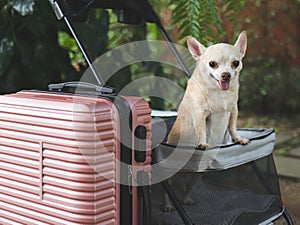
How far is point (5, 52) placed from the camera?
6.41 feet

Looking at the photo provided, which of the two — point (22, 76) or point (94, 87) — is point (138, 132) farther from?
point (22, 76)

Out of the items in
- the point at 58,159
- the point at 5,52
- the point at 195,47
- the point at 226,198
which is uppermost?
the point at 195,47

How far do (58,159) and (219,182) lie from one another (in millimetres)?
416

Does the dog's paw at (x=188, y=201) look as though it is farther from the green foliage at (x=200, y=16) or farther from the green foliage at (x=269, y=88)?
the green foliage at (x=269, y=88)

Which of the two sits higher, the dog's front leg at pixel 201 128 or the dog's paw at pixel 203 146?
the dog's front leg at pixel 201 128

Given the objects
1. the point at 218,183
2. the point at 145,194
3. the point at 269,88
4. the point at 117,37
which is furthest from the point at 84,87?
the point at 269,88

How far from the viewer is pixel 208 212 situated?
1.29 meters

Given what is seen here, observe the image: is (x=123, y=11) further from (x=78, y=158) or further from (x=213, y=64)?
(x=78, y=158)

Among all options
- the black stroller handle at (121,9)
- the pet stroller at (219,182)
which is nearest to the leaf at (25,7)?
the black stroller handle at (121,9)

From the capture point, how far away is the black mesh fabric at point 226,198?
4.18ft

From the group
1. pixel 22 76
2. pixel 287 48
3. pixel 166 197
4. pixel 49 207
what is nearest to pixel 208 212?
pixel 166 197

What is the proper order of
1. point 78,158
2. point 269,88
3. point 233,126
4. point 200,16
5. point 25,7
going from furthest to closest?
1. point 269,88
2. point 25,7
3. point 200,16
4. point 233,126
5. point 78,158

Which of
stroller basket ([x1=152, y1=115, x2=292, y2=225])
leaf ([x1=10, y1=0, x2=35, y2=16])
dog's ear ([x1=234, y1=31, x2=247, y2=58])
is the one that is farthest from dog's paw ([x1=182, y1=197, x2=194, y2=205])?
leaf ([x1=10, y1=0, x2=35, y2=16])

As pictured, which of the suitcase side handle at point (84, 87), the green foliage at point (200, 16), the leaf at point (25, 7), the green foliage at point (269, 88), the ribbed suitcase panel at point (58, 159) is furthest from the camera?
the green foliage at point (269, 88)
